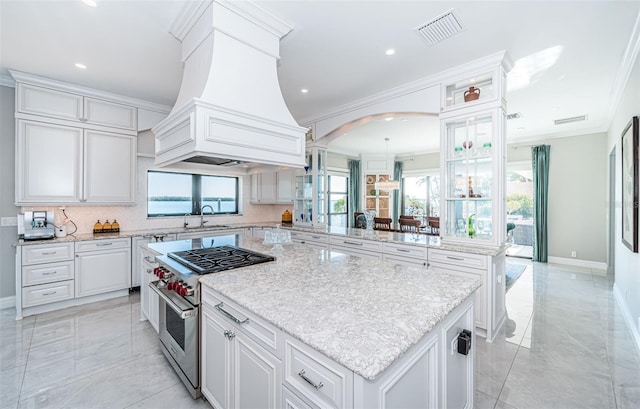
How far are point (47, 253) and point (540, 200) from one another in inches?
337

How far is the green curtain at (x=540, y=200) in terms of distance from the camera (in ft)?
19.3

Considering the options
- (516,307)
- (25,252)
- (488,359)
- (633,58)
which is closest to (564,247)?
(516,307)

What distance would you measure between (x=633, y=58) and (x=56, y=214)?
691 centimetres

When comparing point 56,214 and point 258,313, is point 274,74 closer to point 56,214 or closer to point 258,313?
point 258,313

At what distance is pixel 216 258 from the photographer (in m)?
2.14

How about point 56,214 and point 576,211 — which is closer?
point 56,214

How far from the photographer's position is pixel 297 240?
4520 millimetres

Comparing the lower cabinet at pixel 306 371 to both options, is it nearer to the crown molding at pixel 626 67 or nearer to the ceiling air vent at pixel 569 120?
the crown molding at pixel 626 67

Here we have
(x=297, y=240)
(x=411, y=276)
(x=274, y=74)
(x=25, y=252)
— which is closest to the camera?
(x=411, y=276)

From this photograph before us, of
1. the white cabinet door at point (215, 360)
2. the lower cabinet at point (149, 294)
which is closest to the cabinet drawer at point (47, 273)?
the lower cabinet at point (149, 294)

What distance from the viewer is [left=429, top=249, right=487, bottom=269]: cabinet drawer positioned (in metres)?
2.66

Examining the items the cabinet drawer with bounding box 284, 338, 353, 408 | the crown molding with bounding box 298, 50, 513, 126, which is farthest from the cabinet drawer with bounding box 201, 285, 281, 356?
the crown molding with bounding box 298, 50, 513, 126

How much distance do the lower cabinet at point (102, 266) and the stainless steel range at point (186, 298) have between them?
2.01 meters

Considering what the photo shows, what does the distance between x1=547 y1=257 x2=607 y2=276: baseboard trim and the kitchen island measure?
18.7 ft
